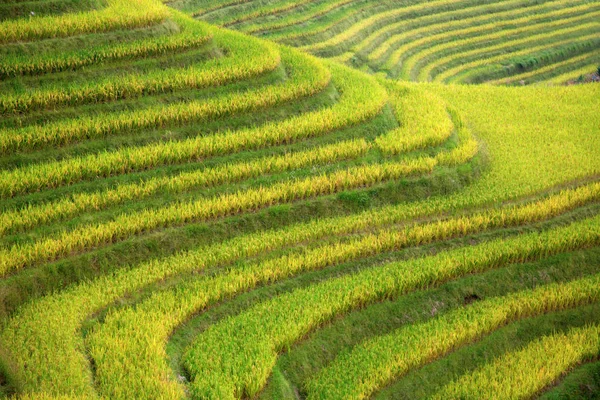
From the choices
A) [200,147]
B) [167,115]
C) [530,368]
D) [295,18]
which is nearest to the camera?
[530,368]

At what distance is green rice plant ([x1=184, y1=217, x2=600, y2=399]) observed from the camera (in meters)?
11.2

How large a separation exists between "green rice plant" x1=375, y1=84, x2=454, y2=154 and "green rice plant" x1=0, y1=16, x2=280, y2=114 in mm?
3253

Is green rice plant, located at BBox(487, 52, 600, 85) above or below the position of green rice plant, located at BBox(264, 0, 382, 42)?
below

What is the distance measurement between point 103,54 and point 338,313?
8435 mm

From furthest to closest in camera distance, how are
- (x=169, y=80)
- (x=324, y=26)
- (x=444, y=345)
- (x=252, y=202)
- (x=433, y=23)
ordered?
(x=433, y=23)
(x=324, y=26)
(x=169, y=80)
(x=252, y=202)
(x=444, y=345)

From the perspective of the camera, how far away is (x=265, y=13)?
1254 inches

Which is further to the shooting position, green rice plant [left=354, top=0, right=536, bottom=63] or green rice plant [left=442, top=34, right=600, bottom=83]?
green rice plant [left=442, top=34, right=600, bottom=83]

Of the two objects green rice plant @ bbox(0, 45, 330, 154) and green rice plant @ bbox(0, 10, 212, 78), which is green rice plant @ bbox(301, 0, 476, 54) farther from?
green rice plant @ bbox(0, 10, 212, 78)

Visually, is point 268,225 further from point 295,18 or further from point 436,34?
point 436,34

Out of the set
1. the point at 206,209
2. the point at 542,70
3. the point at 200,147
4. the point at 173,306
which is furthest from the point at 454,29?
the point at 173,306

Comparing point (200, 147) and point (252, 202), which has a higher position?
point (200, 147)

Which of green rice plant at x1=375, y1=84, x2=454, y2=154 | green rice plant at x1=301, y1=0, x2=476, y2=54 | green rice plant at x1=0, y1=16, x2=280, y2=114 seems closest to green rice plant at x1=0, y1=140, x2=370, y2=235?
green rice plant at x1=375, y1=84, x2=454, y2=154

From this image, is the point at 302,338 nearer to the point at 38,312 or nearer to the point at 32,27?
the point at 38,312

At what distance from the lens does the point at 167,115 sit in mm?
16875
